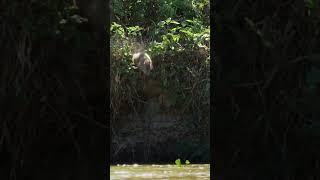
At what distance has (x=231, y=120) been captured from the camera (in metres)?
3.22

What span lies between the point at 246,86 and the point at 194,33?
22.4 ft

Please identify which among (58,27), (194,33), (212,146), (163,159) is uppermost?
(194,33)

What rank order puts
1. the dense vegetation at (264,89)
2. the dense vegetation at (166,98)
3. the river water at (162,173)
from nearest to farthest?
the dense vegetation at (264,89)
the river water at (162,173)
the dense vegetation at (166,98)

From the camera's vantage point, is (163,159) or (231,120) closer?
(231,120)

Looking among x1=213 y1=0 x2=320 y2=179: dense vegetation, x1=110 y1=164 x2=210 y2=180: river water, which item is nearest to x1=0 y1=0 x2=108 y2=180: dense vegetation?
x1=213 y1=0 x2=320 y2=179: dense vegetation

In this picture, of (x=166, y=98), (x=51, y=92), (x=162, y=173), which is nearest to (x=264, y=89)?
(x=51, y=92)

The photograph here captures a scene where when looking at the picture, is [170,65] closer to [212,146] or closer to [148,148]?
[148,148]

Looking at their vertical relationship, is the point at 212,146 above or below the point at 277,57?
below

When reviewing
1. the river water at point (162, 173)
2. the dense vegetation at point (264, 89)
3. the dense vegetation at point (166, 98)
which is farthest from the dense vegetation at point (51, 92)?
the dense vegetation at point (166, 98)

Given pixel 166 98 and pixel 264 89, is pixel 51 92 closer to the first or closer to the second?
pixel 264 89

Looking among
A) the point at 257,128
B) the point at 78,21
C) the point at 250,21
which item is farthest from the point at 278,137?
the point at 78,21

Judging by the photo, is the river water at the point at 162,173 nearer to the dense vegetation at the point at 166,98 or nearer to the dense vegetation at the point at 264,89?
the dense vegetation at the point at 166,98

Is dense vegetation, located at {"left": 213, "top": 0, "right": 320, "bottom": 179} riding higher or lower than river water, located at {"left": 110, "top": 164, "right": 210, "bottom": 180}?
higher

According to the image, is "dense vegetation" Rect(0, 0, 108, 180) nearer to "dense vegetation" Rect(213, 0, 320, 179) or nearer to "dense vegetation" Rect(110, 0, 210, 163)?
"dense vegetation" Rect(213, 0, 320, 179)
